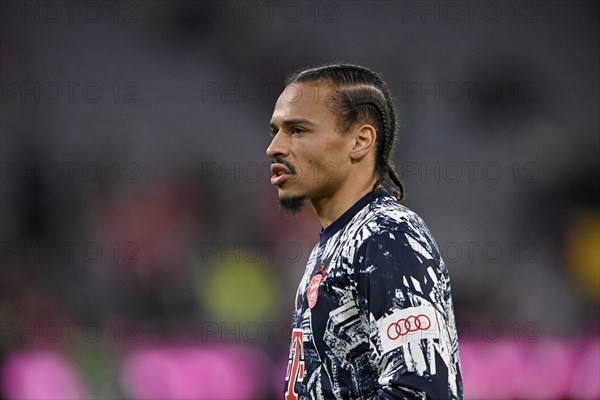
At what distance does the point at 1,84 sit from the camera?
6328 millimetres

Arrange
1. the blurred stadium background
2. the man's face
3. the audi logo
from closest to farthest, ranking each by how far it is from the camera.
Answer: the audi logo, the man's face, the blurred stadium background

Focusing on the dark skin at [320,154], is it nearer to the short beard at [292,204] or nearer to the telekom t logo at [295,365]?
the short beard at [292,204]

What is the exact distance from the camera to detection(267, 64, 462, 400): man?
1.70 meters

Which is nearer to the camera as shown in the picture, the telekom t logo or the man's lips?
the telekom t logo

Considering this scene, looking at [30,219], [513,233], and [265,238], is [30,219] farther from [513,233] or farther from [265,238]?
[513,233]

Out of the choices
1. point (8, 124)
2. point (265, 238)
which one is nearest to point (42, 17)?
point (8, 124)

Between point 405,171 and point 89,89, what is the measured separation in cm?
265

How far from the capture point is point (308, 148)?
82.7 inches

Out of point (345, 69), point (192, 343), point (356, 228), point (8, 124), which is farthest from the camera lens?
point (8, 124)

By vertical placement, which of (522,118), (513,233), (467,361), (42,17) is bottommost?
(467,361)

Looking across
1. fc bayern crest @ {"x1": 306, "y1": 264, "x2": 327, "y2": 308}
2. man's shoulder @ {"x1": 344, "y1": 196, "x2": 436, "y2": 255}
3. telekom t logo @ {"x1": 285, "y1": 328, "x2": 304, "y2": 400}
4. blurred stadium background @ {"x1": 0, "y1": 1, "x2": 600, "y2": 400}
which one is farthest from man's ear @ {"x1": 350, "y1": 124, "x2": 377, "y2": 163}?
blurred stadium background @ {"x1": 0, "y1": 1, "x2": 600, "y2": 400}

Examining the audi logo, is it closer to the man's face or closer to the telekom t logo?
the telekom t logo

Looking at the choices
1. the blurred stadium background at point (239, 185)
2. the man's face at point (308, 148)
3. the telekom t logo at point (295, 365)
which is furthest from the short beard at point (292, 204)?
the blurred stadium background at point (239, 185)

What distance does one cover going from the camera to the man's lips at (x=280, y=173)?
2.14 metres
